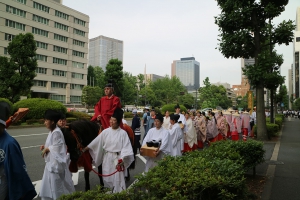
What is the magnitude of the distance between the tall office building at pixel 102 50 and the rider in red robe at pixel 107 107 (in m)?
137

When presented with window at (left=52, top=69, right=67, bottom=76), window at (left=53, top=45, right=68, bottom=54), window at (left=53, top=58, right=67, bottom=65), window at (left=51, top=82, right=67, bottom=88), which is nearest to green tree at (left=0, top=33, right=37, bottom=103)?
window at (left=52, top=69, right=67, bottom=76)

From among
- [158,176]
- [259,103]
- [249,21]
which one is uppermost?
[249,21]

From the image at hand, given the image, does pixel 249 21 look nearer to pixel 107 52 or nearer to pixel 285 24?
pixel 285 24

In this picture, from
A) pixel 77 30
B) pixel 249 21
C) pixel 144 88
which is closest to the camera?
pixel 249 21

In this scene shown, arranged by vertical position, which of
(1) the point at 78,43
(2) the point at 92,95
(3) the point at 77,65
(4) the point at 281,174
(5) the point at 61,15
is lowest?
(4) the point at 281,174

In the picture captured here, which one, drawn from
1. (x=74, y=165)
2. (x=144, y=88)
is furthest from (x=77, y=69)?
(x=74, y=165)

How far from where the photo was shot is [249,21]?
14.5 metres

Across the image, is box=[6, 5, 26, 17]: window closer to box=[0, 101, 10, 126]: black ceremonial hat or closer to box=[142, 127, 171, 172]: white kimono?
box=[142, 127, 171, 172]: white kimono

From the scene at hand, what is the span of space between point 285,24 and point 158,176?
13187mm

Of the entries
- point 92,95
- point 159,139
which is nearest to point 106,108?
point 159,139

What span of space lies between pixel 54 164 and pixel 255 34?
1391cm

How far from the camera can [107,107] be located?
677 centimetres

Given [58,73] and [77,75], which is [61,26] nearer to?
[58,73]

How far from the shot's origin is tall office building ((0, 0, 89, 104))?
159 ft
